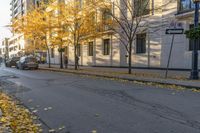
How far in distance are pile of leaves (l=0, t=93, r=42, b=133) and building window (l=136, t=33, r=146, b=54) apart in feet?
66.1

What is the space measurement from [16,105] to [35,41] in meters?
33.1

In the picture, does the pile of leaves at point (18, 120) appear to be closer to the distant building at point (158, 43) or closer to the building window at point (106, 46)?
the distant building at point (158, 43)

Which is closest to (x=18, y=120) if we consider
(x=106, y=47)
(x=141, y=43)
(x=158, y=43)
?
(x=158, y=43)

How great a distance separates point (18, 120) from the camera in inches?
312

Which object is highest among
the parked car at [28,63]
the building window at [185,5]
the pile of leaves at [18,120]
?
the building window at [185,5]

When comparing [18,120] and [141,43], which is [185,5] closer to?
[141,43]

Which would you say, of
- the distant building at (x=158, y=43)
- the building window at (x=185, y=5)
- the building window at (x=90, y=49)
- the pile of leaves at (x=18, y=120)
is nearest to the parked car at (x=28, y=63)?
the building window at (x=90, y=49)

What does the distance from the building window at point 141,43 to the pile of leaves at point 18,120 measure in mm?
20149

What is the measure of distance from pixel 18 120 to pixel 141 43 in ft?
74.0

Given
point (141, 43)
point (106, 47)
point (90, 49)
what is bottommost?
point (90, 49)

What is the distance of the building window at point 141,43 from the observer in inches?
1145

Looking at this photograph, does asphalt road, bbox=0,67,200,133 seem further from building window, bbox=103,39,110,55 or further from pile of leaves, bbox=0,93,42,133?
building window, bbox=103,39,110,55

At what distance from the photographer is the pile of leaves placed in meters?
6.96

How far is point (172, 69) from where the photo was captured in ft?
82.8
